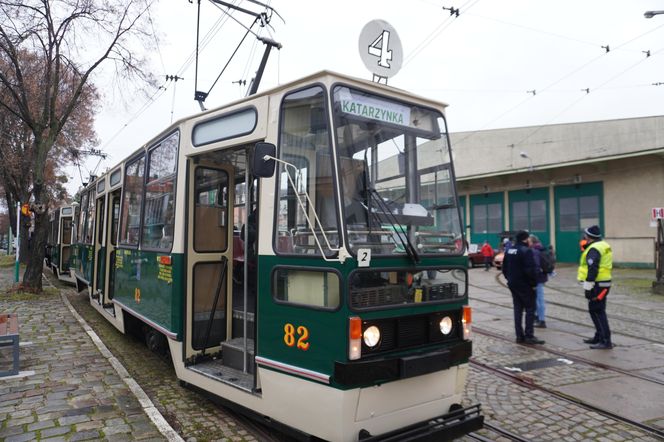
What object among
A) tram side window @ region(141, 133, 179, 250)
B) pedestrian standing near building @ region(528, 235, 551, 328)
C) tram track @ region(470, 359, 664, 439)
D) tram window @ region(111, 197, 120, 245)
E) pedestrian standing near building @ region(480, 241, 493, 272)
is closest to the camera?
tram track @ region(470, 359, 664, 439)

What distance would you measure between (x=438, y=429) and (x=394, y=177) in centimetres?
196

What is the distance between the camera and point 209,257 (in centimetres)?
513

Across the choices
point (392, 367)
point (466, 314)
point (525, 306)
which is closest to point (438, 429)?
point (392, 367)

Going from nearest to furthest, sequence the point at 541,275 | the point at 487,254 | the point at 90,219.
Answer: the point at 541,275
the point at 90,219
the point at 487,254

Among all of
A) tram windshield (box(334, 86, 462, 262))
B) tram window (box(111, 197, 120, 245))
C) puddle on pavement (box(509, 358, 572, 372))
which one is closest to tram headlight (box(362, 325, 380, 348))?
tram windshield (box(334, 86, 462, 262))

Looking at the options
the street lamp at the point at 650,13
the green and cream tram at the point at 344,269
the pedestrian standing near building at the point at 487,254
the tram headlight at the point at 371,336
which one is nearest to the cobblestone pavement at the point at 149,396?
the green and cream tram at the point at 344,269

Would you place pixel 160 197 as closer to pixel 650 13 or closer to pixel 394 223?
pixel 394 223

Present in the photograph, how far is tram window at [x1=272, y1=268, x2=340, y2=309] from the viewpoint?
3.35m

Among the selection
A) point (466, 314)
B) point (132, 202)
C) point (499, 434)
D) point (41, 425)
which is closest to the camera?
point (466, 314)

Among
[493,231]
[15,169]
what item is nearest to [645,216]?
[493,231]

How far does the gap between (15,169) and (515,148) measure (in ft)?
91.1

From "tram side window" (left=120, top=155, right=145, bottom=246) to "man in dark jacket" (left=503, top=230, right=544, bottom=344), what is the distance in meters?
5.73

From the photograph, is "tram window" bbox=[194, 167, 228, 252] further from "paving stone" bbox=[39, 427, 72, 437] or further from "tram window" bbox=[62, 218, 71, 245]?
"tram window" bbox=[62, 218, 71, 245]

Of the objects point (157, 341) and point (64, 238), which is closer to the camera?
point (157, 341)
